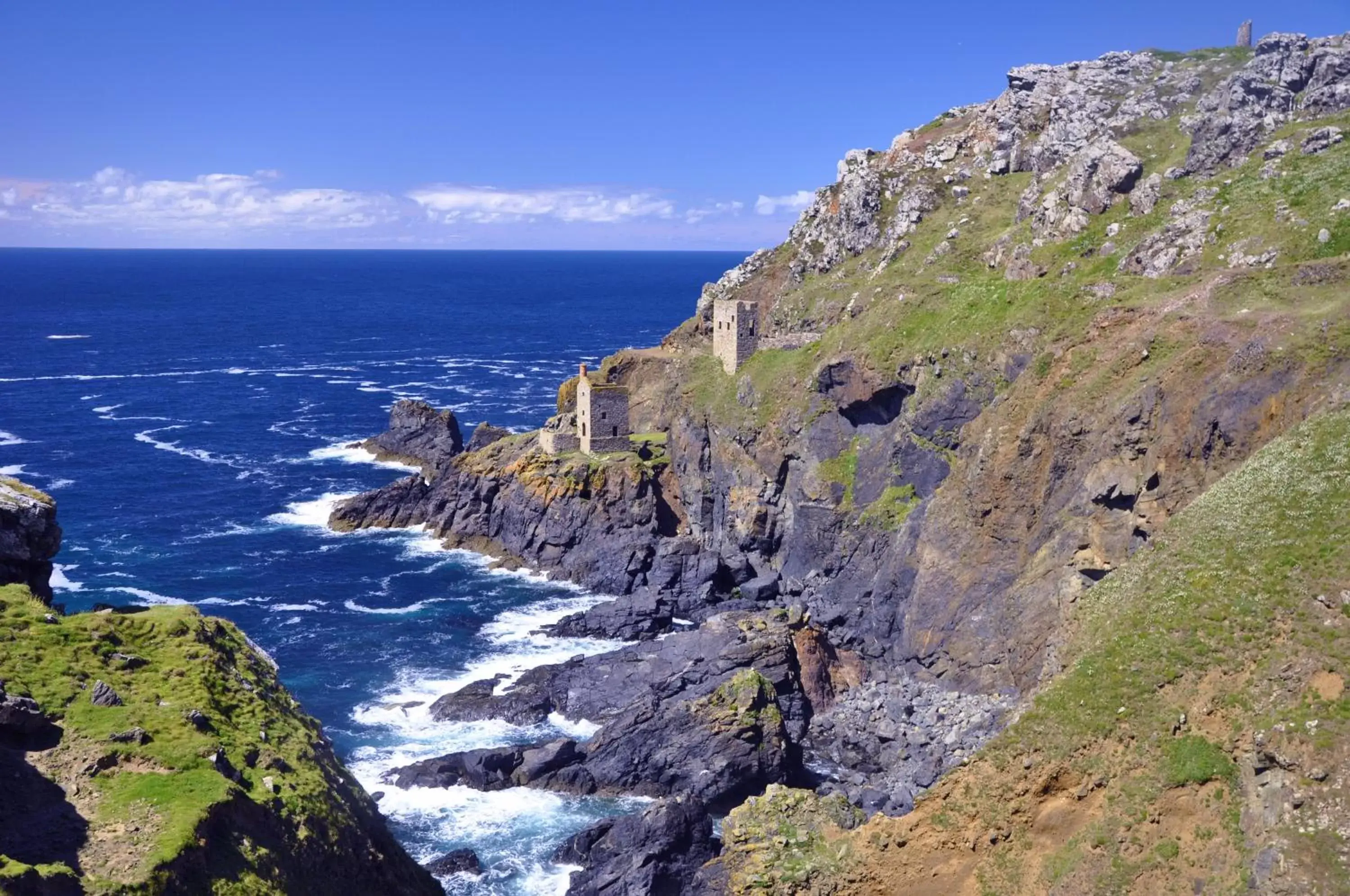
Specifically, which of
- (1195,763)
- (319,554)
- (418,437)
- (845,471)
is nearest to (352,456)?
(418,437)

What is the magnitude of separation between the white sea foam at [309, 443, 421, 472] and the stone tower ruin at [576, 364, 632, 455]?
26.4 meters

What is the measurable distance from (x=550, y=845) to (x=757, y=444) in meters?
37.2

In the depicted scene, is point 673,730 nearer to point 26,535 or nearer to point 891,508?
point 891,508

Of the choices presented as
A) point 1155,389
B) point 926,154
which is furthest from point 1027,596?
point 926,154

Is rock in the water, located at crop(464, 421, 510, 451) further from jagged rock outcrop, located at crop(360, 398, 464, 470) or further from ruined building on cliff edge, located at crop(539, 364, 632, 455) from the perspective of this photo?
ruined building on cliff edge, located at crop(539, 364, 632, 455)

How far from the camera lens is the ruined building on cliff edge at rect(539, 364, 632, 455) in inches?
3349

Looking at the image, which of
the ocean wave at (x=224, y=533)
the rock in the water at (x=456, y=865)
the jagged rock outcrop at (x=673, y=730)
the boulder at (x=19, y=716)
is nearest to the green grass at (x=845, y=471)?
the jagged rock outcrop at (x=673, y=730)

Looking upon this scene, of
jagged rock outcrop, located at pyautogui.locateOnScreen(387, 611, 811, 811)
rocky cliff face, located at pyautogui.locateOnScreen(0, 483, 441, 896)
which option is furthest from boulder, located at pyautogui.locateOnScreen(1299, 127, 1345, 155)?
rocky cliff face, located at pyautogui.locateOnScreen(0, 483, 441, 896)

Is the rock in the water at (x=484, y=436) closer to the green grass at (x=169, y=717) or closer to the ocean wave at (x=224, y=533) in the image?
the ocean wave at (x=224, y=533)

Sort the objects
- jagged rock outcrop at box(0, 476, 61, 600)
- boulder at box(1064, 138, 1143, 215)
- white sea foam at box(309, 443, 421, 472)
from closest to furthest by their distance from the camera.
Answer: jagged rock outcrop at box(0, 476, 61, 600) → boulder at box(1064, 138, 1143, 215) → white sea foam at box(309, 443, 421, 472)

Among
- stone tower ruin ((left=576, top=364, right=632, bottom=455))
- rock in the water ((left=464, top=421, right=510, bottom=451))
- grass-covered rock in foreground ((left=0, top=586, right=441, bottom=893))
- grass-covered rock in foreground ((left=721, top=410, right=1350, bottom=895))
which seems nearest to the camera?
grass-covered rock in foreground ((left=0, top=586, right=441, bottom=893))

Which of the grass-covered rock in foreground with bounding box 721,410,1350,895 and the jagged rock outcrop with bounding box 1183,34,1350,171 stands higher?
A: the jagged rock outcrop with bounding box 1183,34,1350,171

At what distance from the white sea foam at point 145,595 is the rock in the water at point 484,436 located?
30.4 metres

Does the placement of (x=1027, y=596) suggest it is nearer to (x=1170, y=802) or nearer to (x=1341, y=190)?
(x=1170, y=802)
